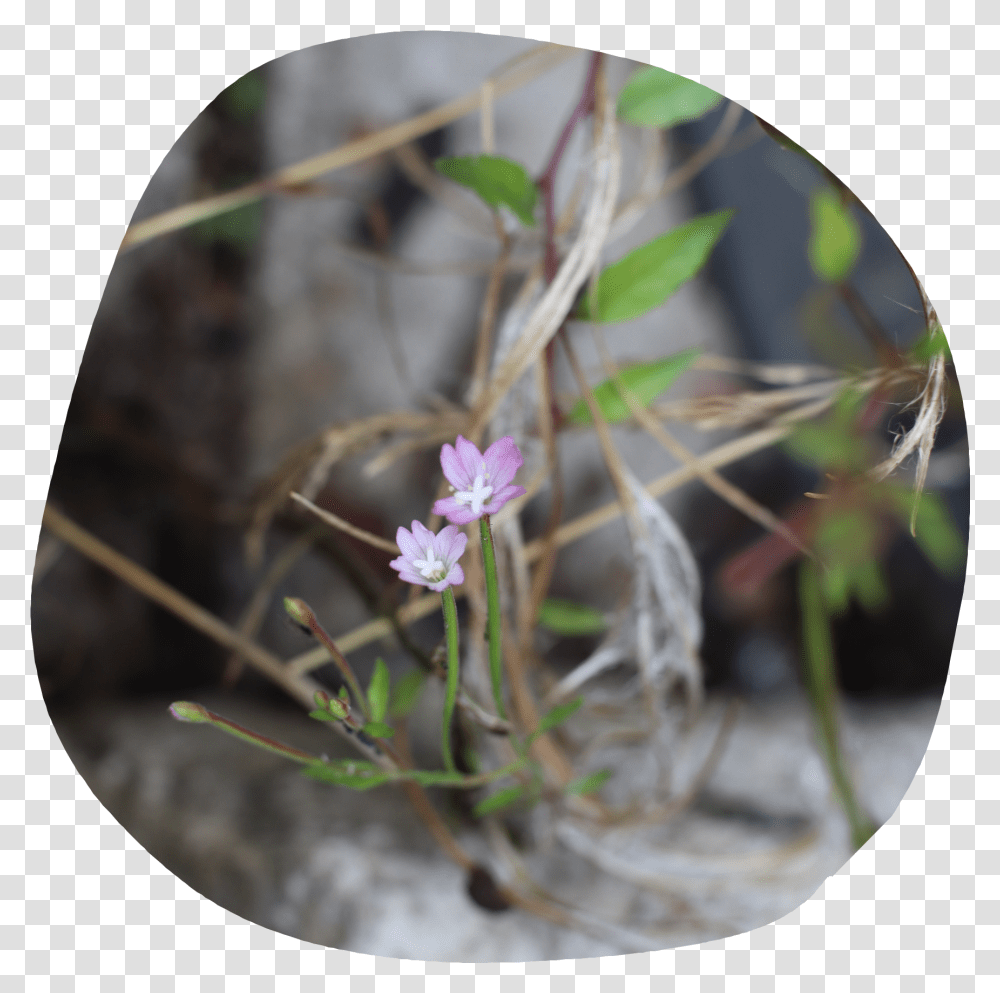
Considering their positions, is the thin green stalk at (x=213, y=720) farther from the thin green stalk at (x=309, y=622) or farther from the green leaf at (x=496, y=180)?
the green leaf at (x=496, y=180)

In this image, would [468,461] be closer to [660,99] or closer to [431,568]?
[431,568]

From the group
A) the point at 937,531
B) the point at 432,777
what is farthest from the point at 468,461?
the point at 937,531

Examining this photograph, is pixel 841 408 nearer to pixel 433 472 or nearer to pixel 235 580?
pixel 433 472

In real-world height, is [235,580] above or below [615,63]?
below

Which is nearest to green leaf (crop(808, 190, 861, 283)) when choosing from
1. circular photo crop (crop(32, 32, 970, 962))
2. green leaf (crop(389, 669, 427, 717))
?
circular photo crop (crop(32, 32, 970, 962))

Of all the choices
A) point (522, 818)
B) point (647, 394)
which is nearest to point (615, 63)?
point (647, 394)

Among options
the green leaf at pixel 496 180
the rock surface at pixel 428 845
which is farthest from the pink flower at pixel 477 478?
the rock surface at pixel 428 845
